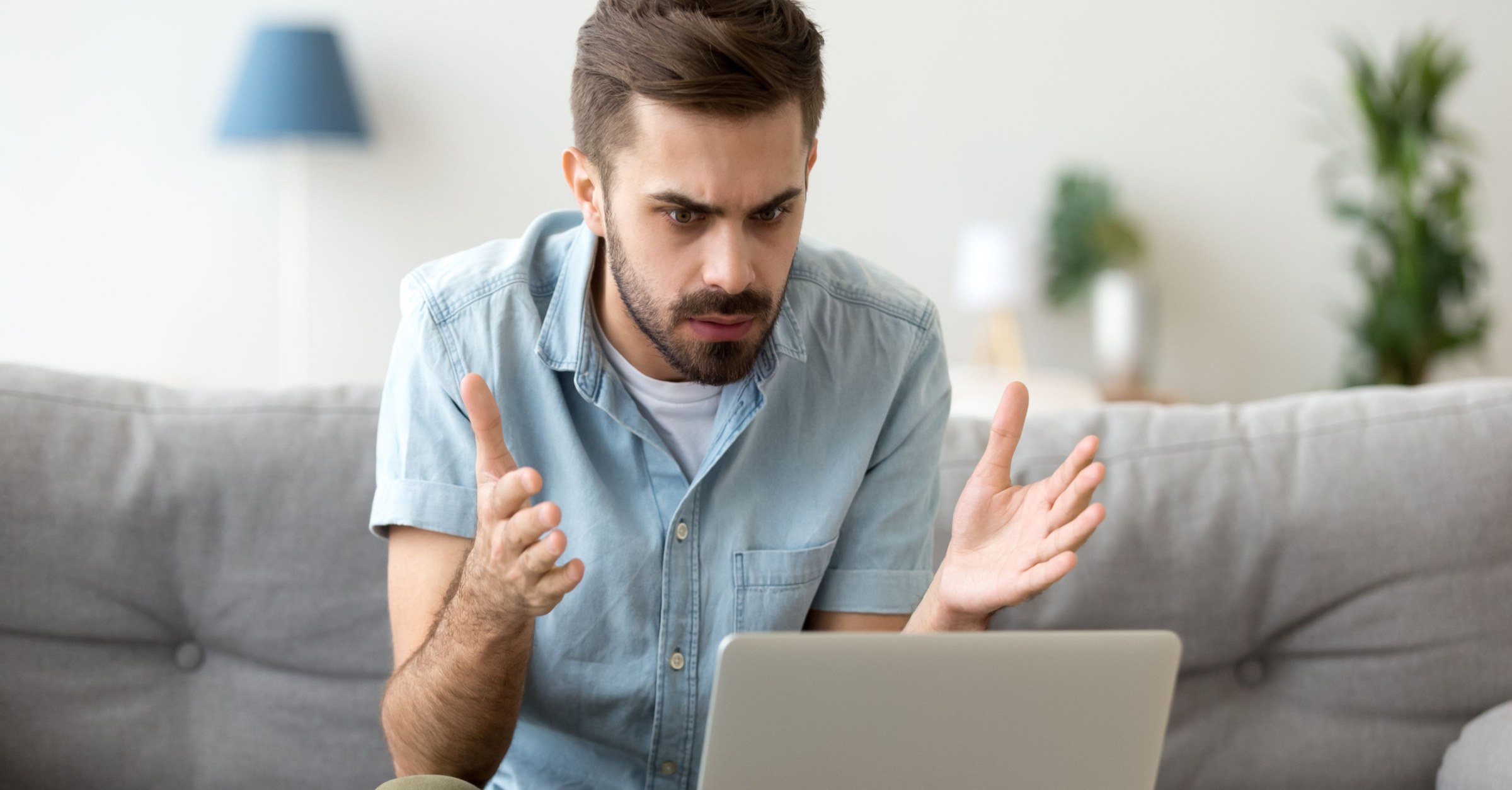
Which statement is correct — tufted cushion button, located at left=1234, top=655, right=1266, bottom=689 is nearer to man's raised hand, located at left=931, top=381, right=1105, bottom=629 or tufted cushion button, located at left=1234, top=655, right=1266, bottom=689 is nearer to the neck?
man's raised hand, located at left=931, top=381, right=1105, bottom=629

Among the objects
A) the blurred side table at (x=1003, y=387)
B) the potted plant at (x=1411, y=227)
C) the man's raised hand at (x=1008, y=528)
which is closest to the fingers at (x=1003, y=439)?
the man's raised hand at (x=1008, y=528)

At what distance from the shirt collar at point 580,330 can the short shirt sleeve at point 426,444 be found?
3.7 inches

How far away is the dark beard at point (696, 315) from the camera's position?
3.67ft

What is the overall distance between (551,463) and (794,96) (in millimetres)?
416

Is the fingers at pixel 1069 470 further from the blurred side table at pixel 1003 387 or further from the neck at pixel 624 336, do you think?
the blurred side table at pixel 1003 387

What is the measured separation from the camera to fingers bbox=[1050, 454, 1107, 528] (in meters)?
0.94

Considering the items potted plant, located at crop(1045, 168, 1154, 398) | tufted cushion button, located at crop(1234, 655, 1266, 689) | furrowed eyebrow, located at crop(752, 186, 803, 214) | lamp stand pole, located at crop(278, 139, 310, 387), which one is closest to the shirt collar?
furrowed eyebrow, located at crop(752, 186, 803, 214)

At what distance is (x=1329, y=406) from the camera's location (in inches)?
58.9

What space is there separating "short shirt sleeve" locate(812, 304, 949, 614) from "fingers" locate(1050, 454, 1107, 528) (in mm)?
324

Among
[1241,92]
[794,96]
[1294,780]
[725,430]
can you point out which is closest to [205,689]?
[725,430]

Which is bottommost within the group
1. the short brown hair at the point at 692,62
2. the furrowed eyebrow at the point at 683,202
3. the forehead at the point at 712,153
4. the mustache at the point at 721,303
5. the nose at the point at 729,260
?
the mustache at the point at 721,303

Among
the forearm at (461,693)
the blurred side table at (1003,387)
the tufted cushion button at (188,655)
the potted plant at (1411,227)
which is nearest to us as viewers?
the forearm at (461,693)

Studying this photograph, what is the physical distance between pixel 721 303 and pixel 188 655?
73 centimetres

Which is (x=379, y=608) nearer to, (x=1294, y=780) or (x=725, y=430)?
(x=725, y=430)
